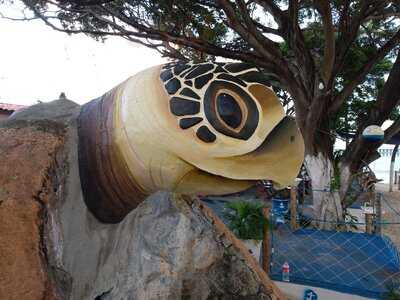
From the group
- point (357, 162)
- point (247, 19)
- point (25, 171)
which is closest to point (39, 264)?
point (25, 171)

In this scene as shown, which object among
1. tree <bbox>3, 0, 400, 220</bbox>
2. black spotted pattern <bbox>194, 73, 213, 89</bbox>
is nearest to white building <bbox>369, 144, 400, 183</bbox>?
tree <bbox>3, 0, 400, 220</bbox>

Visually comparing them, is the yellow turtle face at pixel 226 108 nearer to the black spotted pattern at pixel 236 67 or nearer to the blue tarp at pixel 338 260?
the black spotted pattern at pixel 236 67

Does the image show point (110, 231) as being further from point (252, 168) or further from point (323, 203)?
point (323, 203)

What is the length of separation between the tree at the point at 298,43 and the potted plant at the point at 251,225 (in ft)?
7.42

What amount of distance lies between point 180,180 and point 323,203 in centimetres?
559

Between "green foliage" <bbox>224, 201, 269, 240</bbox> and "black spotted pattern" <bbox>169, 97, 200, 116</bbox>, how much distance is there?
303 centimetres

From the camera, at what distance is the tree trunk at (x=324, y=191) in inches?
243

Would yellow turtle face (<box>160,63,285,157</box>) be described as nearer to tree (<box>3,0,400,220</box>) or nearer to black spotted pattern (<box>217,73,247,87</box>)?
black spotted pattern (<box>217,73,247,87</box>)

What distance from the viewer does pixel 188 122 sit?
996mm

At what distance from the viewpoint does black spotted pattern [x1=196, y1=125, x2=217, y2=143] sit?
3.21 feet

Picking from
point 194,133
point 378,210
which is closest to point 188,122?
point 194,133

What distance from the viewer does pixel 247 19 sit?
5.09 m

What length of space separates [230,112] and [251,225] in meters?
3.11

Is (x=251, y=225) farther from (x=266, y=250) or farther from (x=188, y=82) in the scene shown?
(x=188, y=82)
